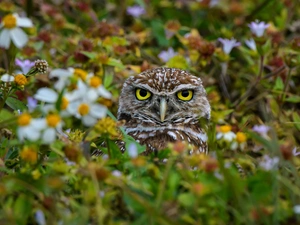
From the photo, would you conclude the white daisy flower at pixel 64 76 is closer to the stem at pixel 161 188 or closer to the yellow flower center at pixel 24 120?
the yellow flower center at pixel 24 120

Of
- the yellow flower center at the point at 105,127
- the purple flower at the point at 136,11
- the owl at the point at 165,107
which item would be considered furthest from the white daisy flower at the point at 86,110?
the purple flower at the point at 136,11

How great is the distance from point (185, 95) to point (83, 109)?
1529mm

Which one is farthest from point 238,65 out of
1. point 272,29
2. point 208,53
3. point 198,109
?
point 198,109

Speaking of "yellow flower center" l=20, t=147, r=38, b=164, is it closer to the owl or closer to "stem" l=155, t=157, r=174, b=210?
"stem" l=155, t=157, r=174, b=210

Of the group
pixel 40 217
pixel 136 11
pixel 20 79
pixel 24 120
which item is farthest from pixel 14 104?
pixel 136 11

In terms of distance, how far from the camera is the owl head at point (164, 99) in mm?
3873

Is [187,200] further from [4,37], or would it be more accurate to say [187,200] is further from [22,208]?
[4,37]

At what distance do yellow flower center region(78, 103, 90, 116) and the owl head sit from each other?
131 cm

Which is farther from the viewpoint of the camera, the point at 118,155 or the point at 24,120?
the point at 118,155

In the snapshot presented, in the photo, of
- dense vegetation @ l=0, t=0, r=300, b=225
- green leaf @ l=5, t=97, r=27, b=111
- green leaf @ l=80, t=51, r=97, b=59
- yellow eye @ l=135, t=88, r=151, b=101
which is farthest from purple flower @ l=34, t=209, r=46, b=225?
green leaf @ l=80, t=51, r=97, b=59

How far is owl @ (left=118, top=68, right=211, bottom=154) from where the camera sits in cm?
Result: 385

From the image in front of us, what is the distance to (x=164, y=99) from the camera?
12.6ft

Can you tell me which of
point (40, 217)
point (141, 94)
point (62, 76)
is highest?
point (141, 94)

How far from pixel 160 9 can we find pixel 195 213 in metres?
3.79
